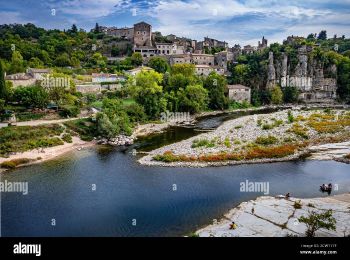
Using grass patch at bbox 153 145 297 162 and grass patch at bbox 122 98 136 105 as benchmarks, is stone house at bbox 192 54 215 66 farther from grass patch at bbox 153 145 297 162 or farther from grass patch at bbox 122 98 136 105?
grass patch at bbox 153 145 297 162

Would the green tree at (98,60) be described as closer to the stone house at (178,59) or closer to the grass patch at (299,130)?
the stone house at (178,59)

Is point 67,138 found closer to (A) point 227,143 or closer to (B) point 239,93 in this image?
(A) point 227,143

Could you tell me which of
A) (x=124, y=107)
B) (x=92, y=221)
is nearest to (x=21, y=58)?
(x=124, y=107)

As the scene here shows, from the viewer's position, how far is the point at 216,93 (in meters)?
40.9

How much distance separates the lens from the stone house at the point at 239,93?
4375cm

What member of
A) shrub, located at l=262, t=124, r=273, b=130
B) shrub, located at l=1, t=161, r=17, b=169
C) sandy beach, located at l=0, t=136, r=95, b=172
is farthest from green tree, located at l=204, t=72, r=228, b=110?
shrub, located at l=1, t=161, r=17, b=169

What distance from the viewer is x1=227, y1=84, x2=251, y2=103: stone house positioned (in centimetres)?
4375

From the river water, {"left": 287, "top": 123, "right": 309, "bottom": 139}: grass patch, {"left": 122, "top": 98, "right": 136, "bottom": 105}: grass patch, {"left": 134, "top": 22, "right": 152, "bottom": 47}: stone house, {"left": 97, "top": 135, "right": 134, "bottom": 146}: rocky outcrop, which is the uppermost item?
{"left": 134, "top": 22, "right": 152, "bottom": 47}: stone house

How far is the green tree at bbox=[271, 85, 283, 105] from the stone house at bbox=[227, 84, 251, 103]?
340 cm

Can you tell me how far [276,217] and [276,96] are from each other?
36.0m

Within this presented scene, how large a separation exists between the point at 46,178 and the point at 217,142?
33.8 ft

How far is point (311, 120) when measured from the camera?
29.9 m
